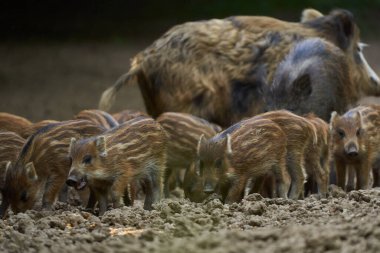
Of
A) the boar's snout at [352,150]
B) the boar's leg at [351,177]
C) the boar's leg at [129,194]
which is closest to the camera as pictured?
the boar's leg at [129,194]

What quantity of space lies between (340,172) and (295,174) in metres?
0.68

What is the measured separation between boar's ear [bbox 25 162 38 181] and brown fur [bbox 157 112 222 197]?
3.96ft

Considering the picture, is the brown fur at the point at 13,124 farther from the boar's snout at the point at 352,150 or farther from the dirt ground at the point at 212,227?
the boar's snout at the point at 352,150

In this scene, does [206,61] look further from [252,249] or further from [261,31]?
[252,249]

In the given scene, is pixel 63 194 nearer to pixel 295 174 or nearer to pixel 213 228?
pixel 295 174

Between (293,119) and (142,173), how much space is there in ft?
3.54

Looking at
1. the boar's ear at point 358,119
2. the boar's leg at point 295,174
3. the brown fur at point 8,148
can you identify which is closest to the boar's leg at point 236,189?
the boar's leg at point 295,174

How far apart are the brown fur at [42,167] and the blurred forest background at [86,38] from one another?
4910 millimetres

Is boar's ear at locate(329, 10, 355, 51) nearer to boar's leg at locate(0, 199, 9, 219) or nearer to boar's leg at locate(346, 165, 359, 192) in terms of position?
boar's leg at locate(346, 165, 359, 192)

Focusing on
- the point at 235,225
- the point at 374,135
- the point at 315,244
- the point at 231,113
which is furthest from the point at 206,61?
the point at 315,244

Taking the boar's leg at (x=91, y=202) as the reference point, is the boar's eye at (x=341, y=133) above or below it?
above

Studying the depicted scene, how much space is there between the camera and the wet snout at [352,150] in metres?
7.06

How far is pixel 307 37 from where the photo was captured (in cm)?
897

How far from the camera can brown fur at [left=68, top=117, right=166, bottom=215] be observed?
6.32 meters
